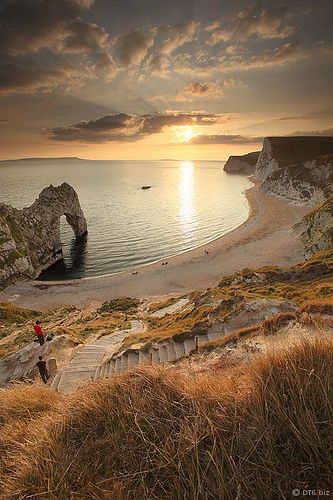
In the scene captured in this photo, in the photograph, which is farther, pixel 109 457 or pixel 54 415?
pixel 54 415

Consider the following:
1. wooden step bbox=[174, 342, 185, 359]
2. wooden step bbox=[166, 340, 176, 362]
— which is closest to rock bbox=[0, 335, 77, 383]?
wooden step bbox=[166, 340, 176, 362]

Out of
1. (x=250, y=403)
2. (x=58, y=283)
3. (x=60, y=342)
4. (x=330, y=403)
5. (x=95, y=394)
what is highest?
(x=330, y=403)

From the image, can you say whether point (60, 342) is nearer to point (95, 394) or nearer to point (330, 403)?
point (95, 394)

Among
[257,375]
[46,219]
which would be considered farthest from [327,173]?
[257,375]

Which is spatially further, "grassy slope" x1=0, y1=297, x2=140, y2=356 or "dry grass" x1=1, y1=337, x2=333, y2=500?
"grassy slope" x1=0, y1=297, x2=140, y2=356

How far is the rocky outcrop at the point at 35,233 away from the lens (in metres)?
44.3

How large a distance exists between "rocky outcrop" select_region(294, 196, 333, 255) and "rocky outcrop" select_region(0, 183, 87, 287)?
147 ft

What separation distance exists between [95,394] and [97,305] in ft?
111

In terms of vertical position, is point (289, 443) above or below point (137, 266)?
above

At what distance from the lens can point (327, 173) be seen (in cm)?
9194

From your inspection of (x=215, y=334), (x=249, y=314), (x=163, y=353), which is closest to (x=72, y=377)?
(x=163, y=353)

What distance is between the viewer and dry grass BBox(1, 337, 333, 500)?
2.53m

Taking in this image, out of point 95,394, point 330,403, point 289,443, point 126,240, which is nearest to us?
point 289,443

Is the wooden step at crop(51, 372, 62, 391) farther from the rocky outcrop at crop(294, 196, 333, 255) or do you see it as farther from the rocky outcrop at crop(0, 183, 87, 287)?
the rocky outcrop at crop(294, 196, 333, 255)
